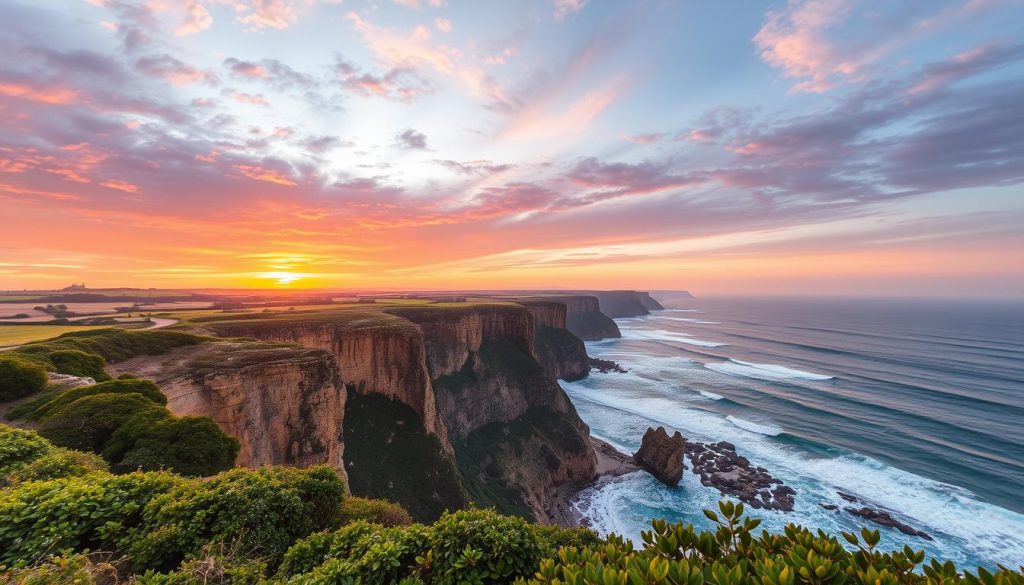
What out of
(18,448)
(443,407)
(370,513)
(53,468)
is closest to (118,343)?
(18,448)

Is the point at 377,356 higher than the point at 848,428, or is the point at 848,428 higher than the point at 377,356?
the point at 377,356

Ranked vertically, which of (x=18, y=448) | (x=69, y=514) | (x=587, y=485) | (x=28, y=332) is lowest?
(x=587, y=485)

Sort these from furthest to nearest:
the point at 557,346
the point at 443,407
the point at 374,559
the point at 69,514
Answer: the point at 557,346, the point at 443,407, the point at 69,514, the point at 374,559

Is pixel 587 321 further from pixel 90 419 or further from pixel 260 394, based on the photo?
pixel 90 419

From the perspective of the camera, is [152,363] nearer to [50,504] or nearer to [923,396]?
[50,504]

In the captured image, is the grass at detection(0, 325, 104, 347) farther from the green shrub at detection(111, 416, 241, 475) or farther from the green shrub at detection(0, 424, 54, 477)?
the green shrub at detection(0, 424, 54, 477)

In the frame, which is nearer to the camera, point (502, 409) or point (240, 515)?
point (240, 515)

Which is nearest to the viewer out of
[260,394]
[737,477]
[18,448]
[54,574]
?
[54,574]

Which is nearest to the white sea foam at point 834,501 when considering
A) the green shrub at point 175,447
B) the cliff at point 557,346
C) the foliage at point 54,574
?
the cliff at point 557,346
